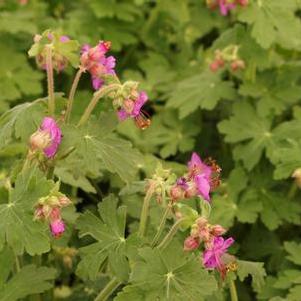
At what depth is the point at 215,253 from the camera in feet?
6.29

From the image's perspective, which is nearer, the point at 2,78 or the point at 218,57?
the point at 218,57

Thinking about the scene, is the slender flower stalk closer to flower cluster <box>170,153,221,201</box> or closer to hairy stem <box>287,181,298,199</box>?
flower cluster <box>170,153,221,201</box>

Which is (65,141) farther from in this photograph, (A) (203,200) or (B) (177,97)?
(B) (177,97)

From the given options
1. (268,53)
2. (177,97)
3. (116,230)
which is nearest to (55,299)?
(116,230)

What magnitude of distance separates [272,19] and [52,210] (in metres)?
1.57

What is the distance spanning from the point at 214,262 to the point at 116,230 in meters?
0.31

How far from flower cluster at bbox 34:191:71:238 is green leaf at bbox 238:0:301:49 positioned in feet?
4.72

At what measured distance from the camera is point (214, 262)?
1942 mm

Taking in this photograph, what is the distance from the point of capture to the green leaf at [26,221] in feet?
6.18

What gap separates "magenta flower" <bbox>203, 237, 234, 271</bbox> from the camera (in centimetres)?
191


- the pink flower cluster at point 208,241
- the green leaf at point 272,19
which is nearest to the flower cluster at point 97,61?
the pink flower cluster at point 208,241

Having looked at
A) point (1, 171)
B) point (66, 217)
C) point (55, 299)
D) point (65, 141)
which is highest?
point (65, 141)

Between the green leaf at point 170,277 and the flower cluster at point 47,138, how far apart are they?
367 mm

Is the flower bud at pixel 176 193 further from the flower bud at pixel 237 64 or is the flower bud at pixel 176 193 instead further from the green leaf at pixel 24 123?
the flower bud at pixel 237 64
